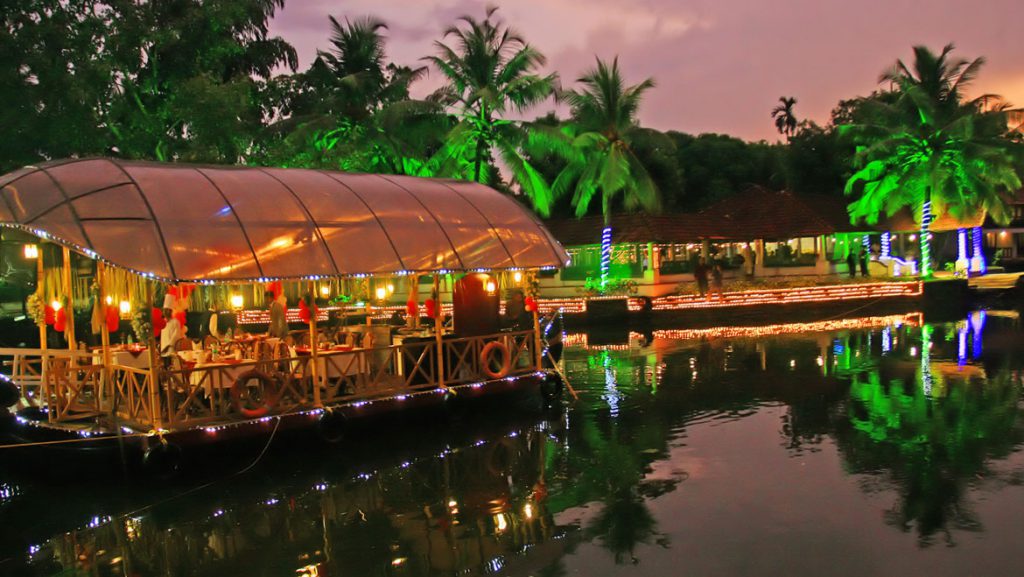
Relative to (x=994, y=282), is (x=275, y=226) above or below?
above

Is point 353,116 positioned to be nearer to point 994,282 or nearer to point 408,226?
point 408,226

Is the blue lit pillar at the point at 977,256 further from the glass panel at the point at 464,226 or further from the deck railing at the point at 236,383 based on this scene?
the glass panel at the point at 464,226

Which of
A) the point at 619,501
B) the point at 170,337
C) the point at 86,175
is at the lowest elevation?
the point at 619,501

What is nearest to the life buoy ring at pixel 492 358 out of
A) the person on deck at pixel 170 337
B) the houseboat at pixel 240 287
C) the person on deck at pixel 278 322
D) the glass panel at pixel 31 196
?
the houseboat at pixel 240 287

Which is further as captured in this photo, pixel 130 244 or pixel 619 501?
pixel 130 244

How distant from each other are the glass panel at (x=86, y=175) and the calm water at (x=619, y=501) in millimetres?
3893

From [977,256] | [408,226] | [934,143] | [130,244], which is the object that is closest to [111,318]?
[130,244]

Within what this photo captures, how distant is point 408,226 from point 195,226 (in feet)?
11.3

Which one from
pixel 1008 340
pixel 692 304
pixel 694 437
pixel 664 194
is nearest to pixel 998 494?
pixel 694 437

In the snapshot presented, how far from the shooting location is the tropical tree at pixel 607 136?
32531mm

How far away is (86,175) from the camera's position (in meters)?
11.0

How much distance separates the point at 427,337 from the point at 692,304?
1699 centimetres

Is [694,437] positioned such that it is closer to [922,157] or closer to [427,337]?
[427,337]

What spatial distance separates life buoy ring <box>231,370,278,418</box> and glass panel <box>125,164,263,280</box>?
146 centimetres
